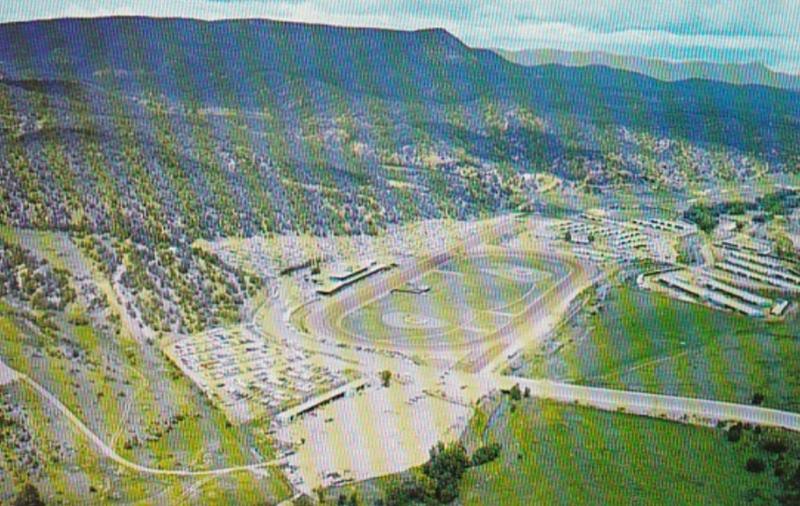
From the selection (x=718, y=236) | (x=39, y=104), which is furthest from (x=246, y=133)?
(x=718, y=236)

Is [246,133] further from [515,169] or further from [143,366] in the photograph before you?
[143,366]

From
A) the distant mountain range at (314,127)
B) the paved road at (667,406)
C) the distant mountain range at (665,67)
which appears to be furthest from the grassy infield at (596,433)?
the distant mountain range at (665,67)

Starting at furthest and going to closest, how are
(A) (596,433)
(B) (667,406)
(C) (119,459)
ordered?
(B) (667,406)
(A) (596,433)
(C) (119,459)

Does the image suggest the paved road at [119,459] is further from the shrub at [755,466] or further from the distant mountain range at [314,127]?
the distant mountain range at [314,127]

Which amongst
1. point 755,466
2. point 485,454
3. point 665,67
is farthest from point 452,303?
point 665,67

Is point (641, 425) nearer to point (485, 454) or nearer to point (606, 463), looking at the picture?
point (606, 463)

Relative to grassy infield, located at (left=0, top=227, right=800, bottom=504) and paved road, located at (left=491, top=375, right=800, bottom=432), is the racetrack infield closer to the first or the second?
grassy infield, located at (left=0, top=227, right=800, bottom=504)

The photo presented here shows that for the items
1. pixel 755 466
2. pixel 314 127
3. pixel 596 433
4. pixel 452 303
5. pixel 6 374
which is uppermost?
pixel 314 127

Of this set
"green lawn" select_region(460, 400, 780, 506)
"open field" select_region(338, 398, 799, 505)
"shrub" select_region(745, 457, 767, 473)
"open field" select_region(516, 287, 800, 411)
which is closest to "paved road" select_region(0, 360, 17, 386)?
"open field" select_region(338, 398, 799, 505)
